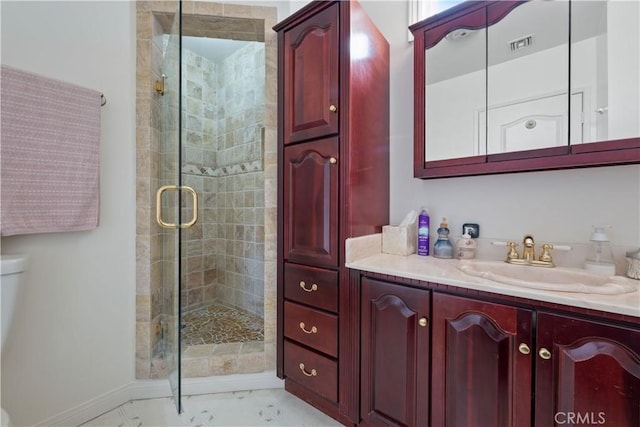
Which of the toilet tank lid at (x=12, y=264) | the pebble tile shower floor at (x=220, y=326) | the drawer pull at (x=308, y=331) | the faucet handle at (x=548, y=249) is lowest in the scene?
the pebble tile shower floor at (x=220, y=326)

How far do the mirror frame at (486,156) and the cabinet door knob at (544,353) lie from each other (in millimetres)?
688

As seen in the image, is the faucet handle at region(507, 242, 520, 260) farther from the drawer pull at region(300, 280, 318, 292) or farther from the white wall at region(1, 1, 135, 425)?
the white wall at region(1, 1, 135, 425)

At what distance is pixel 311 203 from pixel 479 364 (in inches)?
35.5

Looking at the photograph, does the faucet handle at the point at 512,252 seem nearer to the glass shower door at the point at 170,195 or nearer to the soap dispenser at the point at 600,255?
the soap dispenser at the point at 600,255

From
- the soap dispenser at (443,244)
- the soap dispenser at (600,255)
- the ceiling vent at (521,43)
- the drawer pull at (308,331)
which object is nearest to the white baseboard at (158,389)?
the drawer pull at (308,331)

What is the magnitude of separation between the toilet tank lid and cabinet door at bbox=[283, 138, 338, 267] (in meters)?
1.07

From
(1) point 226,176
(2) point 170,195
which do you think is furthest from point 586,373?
(1) point 226,176

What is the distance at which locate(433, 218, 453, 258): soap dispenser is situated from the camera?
4.36 feet

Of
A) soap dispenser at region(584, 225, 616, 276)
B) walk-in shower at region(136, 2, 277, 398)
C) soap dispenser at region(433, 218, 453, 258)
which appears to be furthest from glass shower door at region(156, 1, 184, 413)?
soap dispenser at region(584, 225, 616, 276)

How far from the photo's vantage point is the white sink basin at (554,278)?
0.80 m

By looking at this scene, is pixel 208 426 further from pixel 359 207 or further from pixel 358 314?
→ pixel 359 207

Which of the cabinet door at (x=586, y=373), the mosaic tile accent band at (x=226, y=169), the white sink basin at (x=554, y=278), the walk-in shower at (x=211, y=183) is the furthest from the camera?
the mosaic tile accent band at (x=226, y=169)

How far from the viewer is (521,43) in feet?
3.79

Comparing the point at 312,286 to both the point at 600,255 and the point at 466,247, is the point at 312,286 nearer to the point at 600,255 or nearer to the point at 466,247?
the point at 466,247
